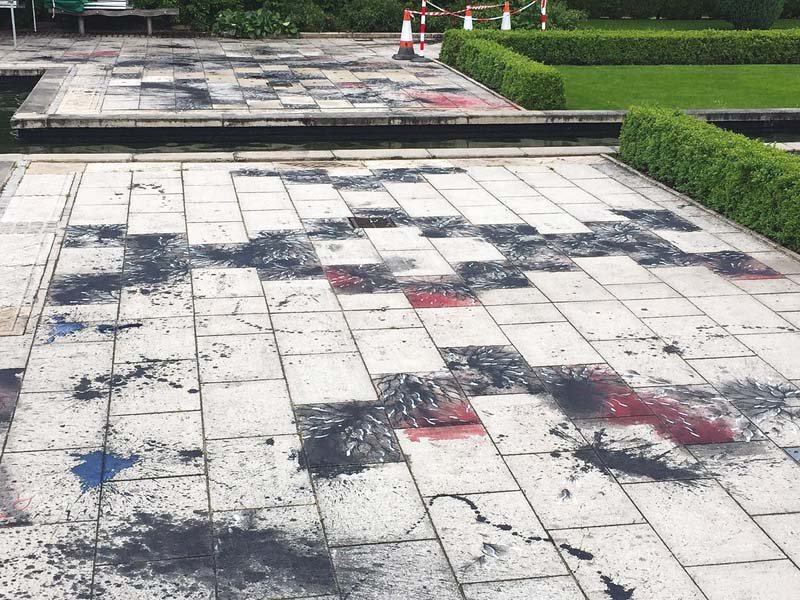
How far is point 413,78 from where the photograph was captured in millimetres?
17000

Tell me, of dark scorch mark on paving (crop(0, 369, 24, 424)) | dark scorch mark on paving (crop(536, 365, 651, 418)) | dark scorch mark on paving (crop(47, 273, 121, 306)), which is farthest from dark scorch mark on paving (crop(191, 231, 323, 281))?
dark scorch mark on paving (crop(536, 365, 651, 418))

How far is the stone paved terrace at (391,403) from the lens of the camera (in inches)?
172

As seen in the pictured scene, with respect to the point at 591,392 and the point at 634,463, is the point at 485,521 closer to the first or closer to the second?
the point at 634,463

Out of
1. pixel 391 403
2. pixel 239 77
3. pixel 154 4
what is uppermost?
pixel 154 4

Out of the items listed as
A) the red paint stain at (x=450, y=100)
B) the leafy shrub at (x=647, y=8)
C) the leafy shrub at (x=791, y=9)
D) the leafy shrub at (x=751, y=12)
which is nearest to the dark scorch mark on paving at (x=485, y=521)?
the red paint stain at (x=450, y=100)

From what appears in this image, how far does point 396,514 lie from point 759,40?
17.8m

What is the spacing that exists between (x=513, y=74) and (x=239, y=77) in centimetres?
468

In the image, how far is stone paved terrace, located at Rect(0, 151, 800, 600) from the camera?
4367mm

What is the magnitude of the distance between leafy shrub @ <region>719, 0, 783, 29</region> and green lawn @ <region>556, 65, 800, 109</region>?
14.2 ft

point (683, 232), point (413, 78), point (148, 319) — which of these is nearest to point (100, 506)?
point (148, 319)

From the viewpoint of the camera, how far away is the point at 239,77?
16531 millimetres

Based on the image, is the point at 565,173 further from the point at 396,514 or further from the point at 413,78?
the point at 396,514

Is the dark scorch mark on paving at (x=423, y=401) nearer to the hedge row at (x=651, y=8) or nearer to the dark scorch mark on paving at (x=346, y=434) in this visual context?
the dark scorch mark on paving at (x=346, y=434)

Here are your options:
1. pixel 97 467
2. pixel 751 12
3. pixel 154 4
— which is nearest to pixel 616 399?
pixel 97 467
